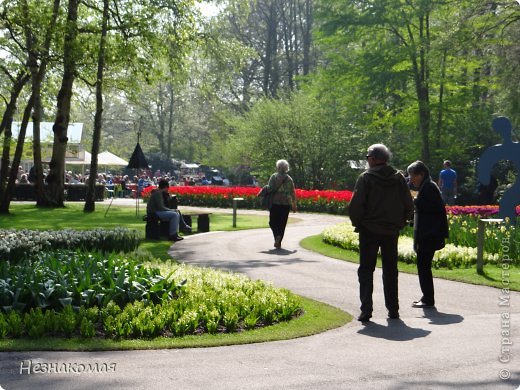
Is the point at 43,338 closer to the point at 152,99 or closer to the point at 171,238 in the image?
the point at 171,238

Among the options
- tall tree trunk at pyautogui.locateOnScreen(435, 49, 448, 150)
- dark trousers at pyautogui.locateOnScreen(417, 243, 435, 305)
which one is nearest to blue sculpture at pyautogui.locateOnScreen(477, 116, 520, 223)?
dark trousers at pyautogui.locateOnScreen(417, 243, 435, 305)

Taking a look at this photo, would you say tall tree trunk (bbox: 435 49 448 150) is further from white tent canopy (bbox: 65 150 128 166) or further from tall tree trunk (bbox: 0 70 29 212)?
white tent canopy (bbox: 65 150 128 166)

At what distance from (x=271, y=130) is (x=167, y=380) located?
32.9 meters

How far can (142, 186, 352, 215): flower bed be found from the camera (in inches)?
1219

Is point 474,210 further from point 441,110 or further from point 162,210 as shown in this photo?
point 441,110

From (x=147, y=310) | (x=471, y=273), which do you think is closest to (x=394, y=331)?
(x=147, y=310)

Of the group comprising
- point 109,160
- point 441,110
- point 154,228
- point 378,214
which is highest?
point 441,110

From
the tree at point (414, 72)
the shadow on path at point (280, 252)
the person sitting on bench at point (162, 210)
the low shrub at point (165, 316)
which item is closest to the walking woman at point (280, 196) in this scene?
the shadow on path at point (280, 252)

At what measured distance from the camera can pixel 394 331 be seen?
7602mm

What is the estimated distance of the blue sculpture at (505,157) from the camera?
1775cm

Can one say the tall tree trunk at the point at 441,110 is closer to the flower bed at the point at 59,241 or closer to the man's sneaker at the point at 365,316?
the flower bed at the point at 59,241

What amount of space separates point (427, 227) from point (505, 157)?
9.86 metres

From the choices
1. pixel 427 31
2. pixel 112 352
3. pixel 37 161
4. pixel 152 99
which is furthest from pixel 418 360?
pixel 152 99

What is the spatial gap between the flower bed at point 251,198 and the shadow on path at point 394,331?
21.8 meters
